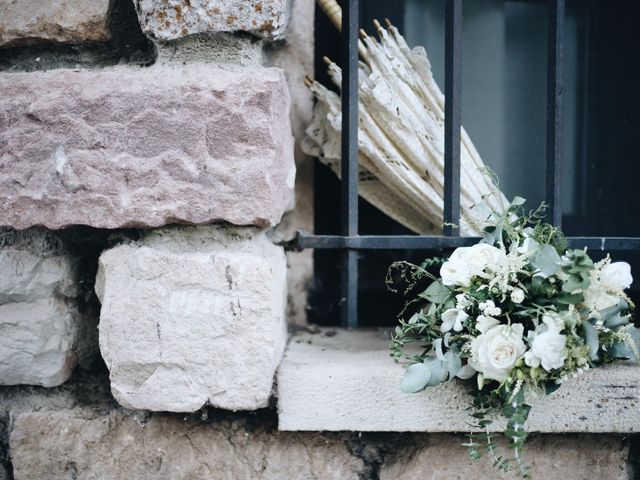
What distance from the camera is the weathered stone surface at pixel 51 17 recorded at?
1.05m

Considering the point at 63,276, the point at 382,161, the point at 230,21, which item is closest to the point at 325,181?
the point at 382,161

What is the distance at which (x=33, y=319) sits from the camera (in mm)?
1078

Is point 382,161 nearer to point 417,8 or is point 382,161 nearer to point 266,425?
point 417,8

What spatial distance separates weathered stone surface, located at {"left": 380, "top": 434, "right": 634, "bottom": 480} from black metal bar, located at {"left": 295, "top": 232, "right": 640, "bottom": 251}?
384mm

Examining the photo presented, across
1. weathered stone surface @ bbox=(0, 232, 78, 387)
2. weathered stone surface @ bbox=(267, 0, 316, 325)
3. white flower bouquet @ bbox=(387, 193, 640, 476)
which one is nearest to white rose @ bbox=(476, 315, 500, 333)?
white flower bouquet @ bbox=(387, 193, 640, 476)

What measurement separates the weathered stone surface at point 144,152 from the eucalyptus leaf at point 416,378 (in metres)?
0.37

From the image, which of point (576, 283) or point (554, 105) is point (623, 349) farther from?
point (554, 105)

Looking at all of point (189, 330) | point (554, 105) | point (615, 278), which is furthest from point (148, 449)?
point (554, 105)

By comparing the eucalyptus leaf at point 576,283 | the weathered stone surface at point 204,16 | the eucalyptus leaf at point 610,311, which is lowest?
the eucalyptus leaf at point 610,311

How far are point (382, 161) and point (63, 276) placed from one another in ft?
2.29

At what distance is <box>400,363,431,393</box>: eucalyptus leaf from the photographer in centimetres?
98

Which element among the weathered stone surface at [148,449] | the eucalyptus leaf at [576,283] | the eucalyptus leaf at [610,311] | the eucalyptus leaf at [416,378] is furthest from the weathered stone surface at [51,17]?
the eucalyptus leaf at [610,311]

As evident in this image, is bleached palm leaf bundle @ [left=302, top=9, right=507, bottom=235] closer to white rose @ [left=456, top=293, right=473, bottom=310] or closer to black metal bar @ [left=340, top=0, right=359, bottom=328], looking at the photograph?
black metal bar @ [left=340, top=0, right=359, bottom=328]

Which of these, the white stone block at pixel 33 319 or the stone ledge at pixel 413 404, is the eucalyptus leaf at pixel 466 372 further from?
the white stone block at pixel 33 319
